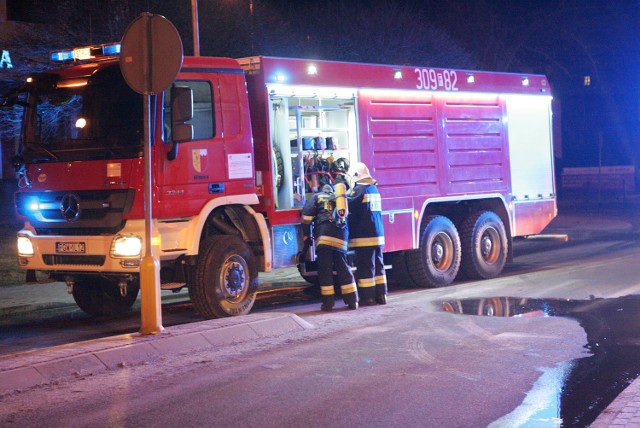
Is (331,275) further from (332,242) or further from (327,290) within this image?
(332,242)

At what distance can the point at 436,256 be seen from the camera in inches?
518

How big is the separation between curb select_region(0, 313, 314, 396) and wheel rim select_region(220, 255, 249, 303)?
0.61 meters

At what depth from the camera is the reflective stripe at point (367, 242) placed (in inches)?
426

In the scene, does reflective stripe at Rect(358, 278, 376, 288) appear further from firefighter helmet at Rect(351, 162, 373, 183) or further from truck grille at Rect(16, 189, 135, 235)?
truck grille at Rect(16, 189, 135, 235)

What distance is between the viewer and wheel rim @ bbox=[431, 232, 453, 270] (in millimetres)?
13133

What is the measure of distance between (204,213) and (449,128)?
5.02 metres

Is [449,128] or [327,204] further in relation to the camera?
[449,128]

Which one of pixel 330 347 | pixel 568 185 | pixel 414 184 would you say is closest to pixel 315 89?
pixel 414 184

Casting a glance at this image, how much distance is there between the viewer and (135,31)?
8.23 meters

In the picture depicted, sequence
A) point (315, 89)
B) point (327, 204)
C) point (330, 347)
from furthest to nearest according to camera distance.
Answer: point (315, 89) < point (327, 204) < point (330, 347)

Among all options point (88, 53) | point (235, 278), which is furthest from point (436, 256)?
point (88, 53)

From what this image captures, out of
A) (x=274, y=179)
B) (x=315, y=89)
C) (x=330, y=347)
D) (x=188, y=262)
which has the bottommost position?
(x=330, y=347)

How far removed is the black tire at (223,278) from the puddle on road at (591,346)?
7.78ft

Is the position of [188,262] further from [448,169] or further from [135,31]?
[448,169]
